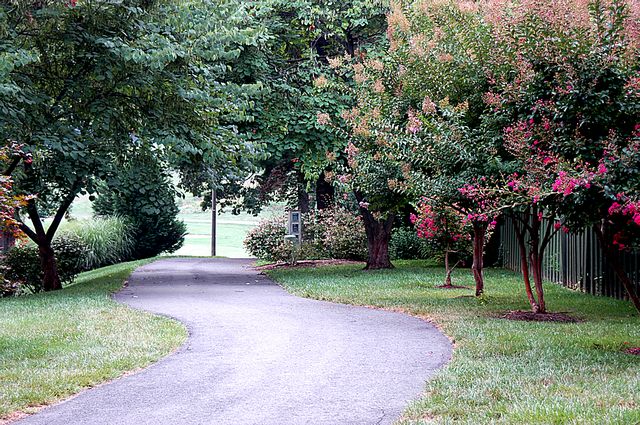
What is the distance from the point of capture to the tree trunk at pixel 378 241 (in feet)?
81.0

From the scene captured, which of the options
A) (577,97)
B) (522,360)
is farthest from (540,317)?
(577,97)

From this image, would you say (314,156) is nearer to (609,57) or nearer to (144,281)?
(144,281)

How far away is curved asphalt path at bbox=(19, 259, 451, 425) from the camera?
678 centimetres

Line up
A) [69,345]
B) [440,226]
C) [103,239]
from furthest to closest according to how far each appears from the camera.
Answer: [103,239], [440,226], [69,345]

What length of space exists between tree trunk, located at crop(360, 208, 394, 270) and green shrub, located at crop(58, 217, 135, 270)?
11.7 meters

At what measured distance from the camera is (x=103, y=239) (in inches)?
1307

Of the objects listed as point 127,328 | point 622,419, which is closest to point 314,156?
point 127,328

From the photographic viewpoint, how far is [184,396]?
7445 millimetres

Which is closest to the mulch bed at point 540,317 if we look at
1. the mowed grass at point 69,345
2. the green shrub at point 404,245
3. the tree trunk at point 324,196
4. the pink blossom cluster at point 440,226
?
the mowed grass at point 69,345

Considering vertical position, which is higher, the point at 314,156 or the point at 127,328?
the point at 314,156

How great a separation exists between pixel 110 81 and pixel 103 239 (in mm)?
18016

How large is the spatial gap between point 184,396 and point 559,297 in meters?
10.1

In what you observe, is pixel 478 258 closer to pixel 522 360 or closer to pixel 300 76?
pixel 522 360

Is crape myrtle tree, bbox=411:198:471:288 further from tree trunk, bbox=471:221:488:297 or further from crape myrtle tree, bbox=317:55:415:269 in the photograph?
tree trunk, bbox=471:221:488:297
